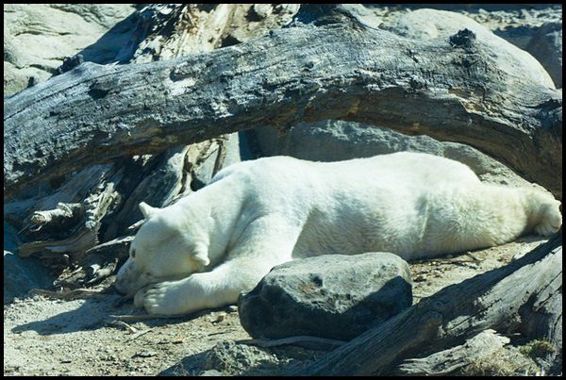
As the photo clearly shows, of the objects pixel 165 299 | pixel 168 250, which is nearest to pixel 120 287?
pixel 168 250

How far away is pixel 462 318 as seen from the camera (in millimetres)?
4762

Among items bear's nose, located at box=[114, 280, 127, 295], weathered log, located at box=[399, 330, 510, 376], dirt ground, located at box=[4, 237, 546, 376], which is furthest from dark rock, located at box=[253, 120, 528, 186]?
weathered log, located at box=[399, 330, 510, 376]

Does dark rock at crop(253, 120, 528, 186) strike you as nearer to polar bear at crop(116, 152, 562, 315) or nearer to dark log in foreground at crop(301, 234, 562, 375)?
polar bear at crop(116, 152, 562, 315)

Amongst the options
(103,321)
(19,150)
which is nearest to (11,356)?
(103,321)

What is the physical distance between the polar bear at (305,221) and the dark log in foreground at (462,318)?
1.98 metres

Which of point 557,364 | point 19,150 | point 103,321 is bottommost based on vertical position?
point 103,321

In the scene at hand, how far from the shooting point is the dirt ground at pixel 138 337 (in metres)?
5.23

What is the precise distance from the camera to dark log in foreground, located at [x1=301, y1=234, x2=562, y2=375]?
15.0 ft

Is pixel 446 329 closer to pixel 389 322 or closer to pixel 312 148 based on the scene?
pixel 389 322

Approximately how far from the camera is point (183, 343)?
5.91m

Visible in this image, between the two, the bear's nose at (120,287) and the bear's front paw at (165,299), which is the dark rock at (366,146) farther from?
the bear's front paw at (165,299)

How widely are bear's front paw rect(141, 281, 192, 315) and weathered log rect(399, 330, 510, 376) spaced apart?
2.19 meters

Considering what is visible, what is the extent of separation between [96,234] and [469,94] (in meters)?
3.84

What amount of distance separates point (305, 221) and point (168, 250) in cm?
98
